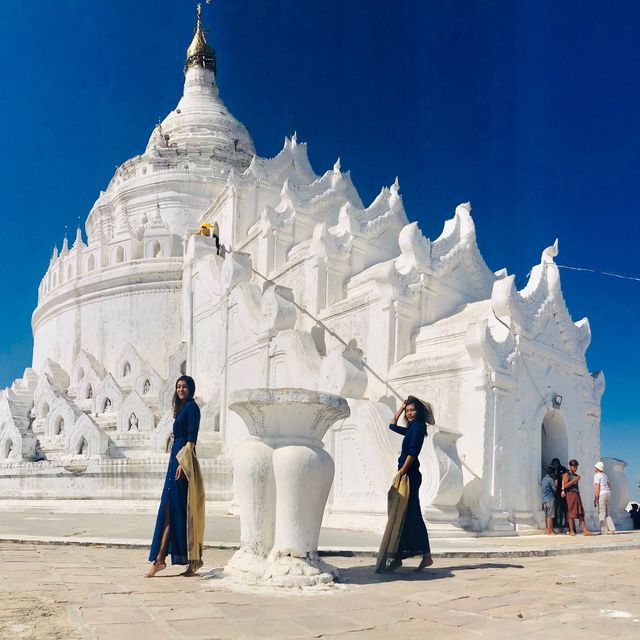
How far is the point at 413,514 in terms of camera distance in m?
6.84

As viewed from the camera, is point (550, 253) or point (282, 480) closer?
point (282, 480)

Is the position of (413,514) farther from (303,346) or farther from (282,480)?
(303,346)

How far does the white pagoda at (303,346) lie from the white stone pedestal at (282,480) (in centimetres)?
552

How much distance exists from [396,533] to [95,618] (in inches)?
121

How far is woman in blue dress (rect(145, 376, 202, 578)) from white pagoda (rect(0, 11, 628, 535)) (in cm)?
567

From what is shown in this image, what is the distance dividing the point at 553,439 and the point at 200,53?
27.8 metres

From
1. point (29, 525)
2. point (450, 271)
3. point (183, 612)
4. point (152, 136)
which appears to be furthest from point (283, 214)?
point (183, 612)

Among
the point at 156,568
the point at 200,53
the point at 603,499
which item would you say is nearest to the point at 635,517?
the point at 603,499

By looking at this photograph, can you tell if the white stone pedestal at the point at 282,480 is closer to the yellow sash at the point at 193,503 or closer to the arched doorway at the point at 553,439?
the yellow sash at the point at 193,503

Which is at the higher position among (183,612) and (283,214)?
(283,214)

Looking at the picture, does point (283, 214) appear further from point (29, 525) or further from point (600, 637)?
point (600, 637)

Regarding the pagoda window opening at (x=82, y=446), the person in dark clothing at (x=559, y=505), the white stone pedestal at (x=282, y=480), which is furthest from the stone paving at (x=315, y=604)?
the pagoda window opening at (x=82, y=446)

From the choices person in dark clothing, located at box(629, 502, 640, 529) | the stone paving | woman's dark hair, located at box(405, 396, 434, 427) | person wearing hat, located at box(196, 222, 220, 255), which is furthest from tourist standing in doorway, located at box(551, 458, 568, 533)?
person wearing hat, located at box(196, 222, 220, 255)

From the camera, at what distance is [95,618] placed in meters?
4.39
